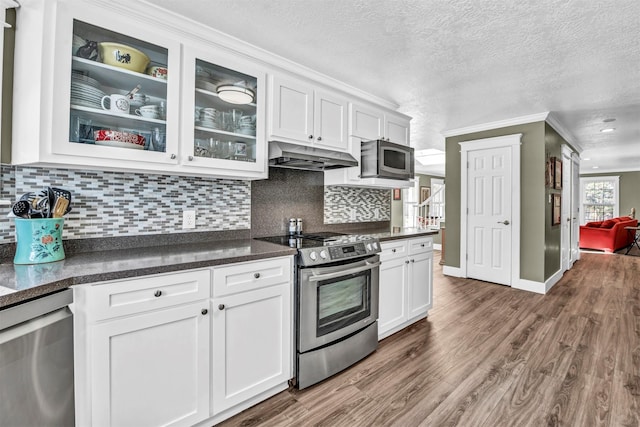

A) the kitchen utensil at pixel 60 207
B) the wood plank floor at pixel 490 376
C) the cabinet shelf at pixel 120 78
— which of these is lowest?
the wood plank floor at pixel 490 376

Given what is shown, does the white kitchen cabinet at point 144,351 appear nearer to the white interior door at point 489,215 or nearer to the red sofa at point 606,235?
the white interior door at point 489,215

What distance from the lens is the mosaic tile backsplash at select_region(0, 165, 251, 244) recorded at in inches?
63.2

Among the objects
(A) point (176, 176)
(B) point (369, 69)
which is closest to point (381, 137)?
(B) point (369, 69)

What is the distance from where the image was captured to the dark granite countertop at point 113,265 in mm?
1105

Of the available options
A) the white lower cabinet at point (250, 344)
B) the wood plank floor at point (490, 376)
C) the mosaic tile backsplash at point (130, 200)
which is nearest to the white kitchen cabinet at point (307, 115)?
the mosaic tile backsplash at point (130, 200)

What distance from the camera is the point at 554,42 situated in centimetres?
229

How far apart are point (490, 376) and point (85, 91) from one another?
9.77 ft

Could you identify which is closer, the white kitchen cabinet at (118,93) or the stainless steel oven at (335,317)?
the white kitchen cabinet at (118,93)

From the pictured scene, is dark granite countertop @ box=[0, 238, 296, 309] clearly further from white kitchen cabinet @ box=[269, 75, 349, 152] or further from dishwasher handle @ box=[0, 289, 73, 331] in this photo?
white kitchen cabinet @ box=[269, 75, 349, 152]

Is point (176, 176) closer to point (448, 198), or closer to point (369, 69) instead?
point (369, 69)

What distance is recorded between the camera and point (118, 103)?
1631 mm

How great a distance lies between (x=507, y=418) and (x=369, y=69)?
8.78 feet

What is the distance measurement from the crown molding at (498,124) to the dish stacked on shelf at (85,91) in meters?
4.69

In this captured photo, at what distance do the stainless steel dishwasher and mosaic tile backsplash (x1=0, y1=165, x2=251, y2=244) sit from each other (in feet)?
2.28
